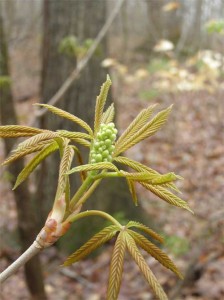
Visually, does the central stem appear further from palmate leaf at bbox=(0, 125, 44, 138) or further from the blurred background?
the blurred background

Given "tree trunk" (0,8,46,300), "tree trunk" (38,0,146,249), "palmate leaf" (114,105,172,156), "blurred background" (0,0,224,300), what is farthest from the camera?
"tree trunk" (38,0,146,249)

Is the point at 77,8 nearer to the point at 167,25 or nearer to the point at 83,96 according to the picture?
the point at 83,96

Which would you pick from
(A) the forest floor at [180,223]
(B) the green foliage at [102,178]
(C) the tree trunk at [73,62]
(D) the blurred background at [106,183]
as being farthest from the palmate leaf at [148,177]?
(C) the tree trunk at [73,62]

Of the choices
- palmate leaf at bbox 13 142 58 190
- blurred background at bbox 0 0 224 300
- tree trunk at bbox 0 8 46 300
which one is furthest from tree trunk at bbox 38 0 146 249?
palmate leaf at bbox 13 142 58 190

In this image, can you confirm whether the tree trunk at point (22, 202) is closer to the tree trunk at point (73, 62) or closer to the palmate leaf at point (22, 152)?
the tree trunk at point (73, 62)

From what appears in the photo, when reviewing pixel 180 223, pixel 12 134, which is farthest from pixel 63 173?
pixel 180 223

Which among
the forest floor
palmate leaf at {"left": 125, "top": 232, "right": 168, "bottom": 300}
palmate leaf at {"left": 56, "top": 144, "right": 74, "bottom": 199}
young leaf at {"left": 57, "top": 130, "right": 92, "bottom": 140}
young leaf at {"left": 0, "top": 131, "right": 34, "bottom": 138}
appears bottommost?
the forest floor

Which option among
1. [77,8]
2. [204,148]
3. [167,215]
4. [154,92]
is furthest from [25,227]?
[154,92]

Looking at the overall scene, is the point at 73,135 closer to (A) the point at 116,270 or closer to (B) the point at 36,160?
(B) the point at 36,160
